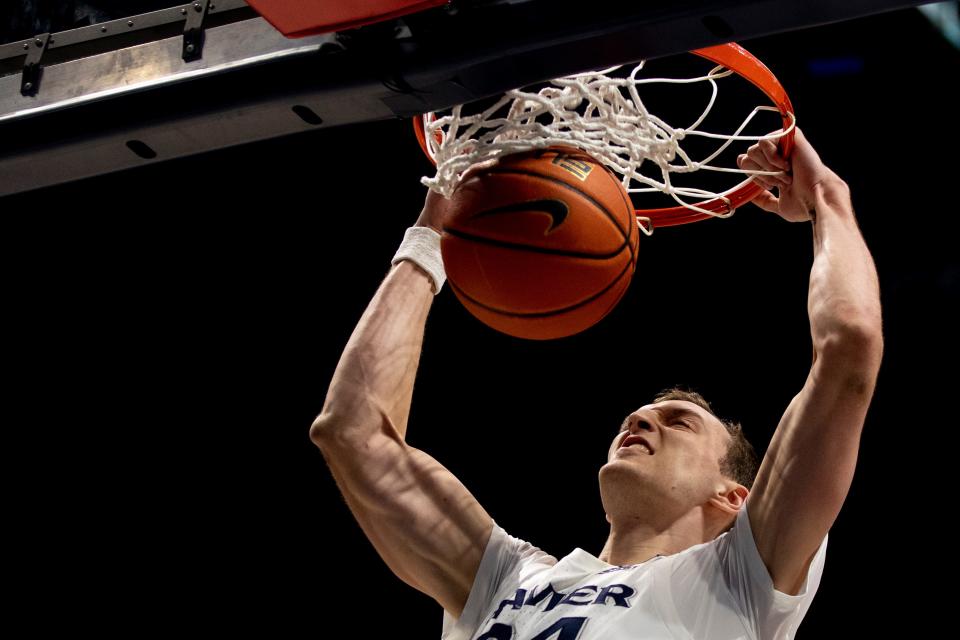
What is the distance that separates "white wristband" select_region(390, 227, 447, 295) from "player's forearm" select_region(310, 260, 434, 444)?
0.06 feet

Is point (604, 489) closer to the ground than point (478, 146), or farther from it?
closer to the ground

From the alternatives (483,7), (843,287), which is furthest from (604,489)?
(483,7)

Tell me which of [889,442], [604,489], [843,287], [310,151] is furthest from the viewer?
[310,151]

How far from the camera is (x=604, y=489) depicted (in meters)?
2.43

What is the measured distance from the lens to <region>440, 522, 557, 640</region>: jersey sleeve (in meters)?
2.29

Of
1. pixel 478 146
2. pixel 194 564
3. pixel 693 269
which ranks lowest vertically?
pixel 194 564

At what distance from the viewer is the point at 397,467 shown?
7.85ft

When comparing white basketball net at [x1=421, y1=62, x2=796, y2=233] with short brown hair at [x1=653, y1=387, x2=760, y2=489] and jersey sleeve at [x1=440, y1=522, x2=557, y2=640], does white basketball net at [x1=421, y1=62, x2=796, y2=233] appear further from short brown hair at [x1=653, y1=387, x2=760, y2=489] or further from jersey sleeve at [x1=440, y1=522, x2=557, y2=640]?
jersey sleeve at [x1=440, y1=522, x2=557, y2=640]

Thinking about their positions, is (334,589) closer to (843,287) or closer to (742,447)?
(742,447)

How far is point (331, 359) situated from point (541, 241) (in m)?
2.57

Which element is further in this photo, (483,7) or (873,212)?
(873,212)

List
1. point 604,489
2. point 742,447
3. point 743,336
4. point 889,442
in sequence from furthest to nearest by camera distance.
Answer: point 743,336
point 889,442
point 742,447
point 604,489

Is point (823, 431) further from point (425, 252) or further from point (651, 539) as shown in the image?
point (425, 252)

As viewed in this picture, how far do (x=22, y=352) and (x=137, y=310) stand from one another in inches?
19.9
